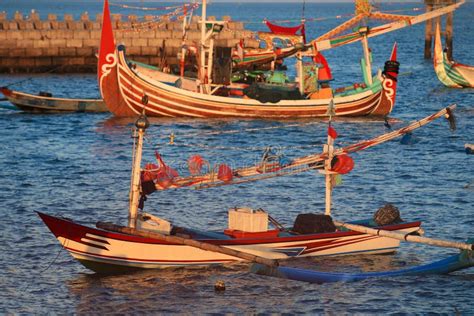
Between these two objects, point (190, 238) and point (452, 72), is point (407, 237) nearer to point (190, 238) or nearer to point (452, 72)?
point (190, 238)

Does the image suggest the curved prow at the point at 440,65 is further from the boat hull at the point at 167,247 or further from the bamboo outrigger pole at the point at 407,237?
the bamboo outrigger pole at the point at 407,237

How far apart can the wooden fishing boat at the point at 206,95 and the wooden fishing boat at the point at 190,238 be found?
2037cm

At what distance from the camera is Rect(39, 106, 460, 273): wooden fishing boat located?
21422 millimetres

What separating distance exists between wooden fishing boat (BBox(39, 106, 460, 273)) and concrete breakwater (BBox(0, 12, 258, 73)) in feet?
149

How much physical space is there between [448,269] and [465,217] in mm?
5743

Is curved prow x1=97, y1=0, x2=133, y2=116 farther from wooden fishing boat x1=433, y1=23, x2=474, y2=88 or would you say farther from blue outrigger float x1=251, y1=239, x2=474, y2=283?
wooden fishing boat x1=433, y1=23, x2=474, y2=88

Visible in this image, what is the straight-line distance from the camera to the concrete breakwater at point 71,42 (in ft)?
228

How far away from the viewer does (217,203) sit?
2970 cm

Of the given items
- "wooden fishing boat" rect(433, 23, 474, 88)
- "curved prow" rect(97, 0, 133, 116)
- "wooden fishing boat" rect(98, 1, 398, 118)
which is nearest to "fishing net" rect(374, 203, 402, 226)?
"wooden fishing boat" rect(98, 1, 398, 118)

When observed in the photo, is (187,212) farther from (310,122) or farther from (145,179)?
(310,122)

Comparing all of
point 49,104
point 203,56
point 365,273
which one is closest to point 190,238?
point 365,273

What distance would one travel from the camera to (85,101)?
163 feet

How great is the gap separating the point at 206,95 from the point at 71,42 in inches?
1118

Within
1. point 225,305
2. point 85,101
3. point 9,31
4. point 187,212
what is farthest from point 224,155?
point 9,31
